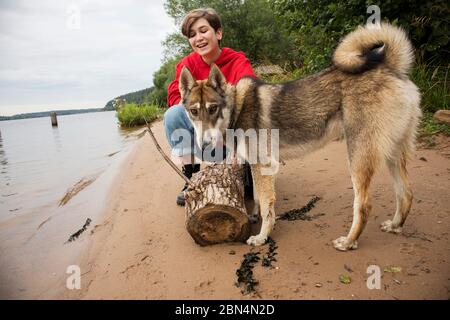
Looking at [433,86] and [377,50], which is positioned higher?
[377,50]

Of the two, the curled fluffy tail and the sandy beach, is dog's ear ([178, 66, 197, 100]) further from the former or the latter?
the sandy beach

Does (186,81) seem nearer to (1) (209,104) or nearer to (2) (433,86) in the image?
(1) (209,104)

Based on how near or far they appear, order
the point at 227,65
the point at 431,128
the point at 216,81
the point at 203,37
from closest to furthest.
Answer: the point at 216,81 < the point at 203,37 < the point at 227,65 < the point at 431,128

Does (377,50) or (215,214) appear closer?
(377,50)

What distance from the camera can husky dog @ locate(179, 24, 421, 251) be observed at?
2.74 metres

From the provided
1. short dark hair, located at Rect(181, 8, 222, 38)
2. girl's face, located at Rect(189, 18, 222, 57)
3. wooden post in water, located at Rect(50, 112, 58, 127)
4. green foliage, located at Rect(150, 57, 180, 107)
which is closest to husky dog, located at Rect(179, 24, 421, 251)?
girl's face, located at Rect(189, 18, 222, 57)

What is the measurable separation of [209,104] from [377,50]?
1.77 meters

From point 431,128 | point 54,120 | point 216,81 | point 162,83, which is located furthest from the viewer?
point 162,83

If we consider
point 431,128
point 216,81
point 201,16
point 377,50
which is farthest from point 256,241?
point 431,128

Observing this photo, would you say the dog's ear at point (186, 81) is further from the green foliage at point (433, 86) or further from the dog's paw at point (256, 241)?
the green foliage at point (433, 86)

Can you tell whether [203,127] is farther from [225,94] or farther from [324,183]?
[324,183]

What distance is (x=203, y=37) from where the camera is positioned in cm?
392

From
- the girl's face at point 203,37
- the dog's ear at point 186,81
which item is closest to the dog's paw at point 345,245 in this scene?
the dog's ear at point 186,81

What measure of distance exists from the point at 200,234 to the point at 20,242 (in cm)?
272
